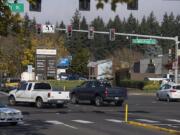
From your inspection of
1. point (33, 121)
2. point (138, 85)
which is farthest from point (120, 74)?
point (33, 121)

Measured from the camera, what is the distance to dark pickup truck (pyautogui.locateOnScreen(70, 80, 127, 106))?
40.2 meters

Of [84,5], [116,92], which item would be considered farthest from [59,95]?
[84,5]

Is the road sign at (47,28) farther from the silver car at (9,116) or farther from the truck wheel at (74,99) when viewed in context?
the silver car at (9,116)

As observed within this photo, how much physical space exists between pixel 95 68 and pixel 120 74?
4206 cm

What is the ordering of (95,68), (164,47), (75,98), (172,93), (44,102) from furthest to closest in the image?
(164,47), (95,68), (172,93), (75,98), (44,102)

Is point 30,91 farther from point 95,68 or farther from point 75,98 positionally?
point 95,68

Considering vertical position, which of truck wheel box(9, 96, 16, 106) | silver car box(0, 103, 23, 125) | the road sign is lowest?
silver car box(0, 103, 23, 125)

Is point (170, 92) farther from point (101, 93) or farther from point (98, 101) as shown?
point (101, 93)

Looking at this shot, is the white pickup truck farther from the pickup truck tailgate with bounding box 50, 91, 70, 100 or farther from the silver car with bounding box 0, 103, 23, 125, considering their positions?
the silver car with bounding box 0, 103, 23, 125

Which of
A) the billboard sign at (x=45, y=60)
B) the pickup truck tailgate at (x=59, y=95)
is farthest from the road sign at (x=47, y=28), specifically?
the billboard sign at (x=45, y=60)

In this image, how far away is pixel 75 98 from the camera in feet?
141

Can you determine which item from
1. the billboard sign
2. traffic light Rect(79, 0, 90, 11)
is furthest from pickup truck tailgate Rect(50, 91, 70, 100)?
the billboard sign

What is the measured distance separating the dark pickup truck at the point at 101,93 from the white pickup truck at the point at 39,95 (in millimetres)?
3034

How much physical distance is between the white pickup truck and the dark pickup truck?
119 inches
